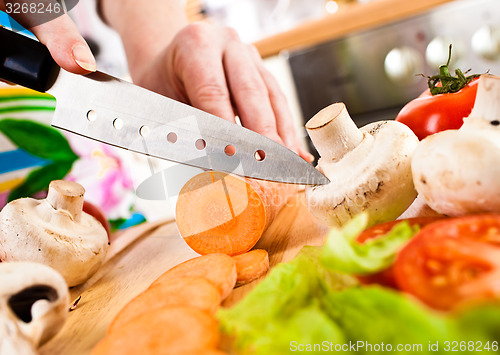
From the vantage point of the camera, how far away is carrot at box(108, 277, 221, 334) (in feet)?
2.21

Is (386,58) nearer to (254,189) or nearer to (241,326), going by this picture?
(254,189)

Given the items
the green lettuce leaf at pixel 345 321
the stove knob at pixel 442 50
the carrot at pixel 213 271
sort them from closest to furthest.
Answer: the green lettuce leaf at pixel 345 321, the carrot at pixel 213 271, the stove knob at pixel 442 50

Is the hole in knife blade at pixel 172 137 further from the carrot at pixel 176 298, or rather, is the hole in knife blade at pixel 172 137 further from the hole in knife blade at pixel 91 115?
the carrot at pixel 176 298

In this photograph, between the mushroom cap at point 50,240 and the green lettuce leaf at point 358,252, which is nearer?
the green lettuce leaf at point 358,252

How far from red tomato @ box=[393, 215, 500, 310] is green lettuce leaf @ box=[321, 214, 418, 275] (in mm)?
34

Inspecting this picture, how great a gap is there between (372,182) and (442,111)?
0.36 m

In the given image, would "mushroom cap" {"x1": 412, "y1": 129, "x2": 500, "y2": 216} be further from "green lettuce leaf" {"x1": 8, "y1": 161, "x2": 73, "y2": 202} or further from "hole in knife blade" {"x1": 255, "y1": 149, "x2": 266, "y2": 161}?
"green lettuce leaf" {"x1": 8, "y1": 161, "x2": 73, "y2": 202}

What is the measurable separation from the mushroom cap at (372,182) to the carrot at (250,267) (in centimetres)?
16

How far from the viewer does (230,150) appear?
985 mm

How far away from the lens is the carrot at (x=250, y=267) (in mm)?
852

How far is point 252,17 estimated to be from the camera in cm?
352

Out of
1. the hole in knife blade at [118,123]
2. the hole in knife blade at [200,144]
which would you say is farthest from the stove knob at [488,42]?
the hole in knife blade at [118,123]

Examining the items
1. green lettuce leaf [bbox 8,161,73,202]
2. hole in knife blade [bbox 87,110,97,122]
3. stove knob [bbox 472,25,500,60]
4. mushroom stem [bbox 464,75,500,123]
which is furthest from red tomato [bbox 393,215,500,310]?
stove knob [bbox 472,25,500,60]

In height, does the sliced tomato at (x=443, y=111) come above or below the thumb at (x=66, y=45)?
below
